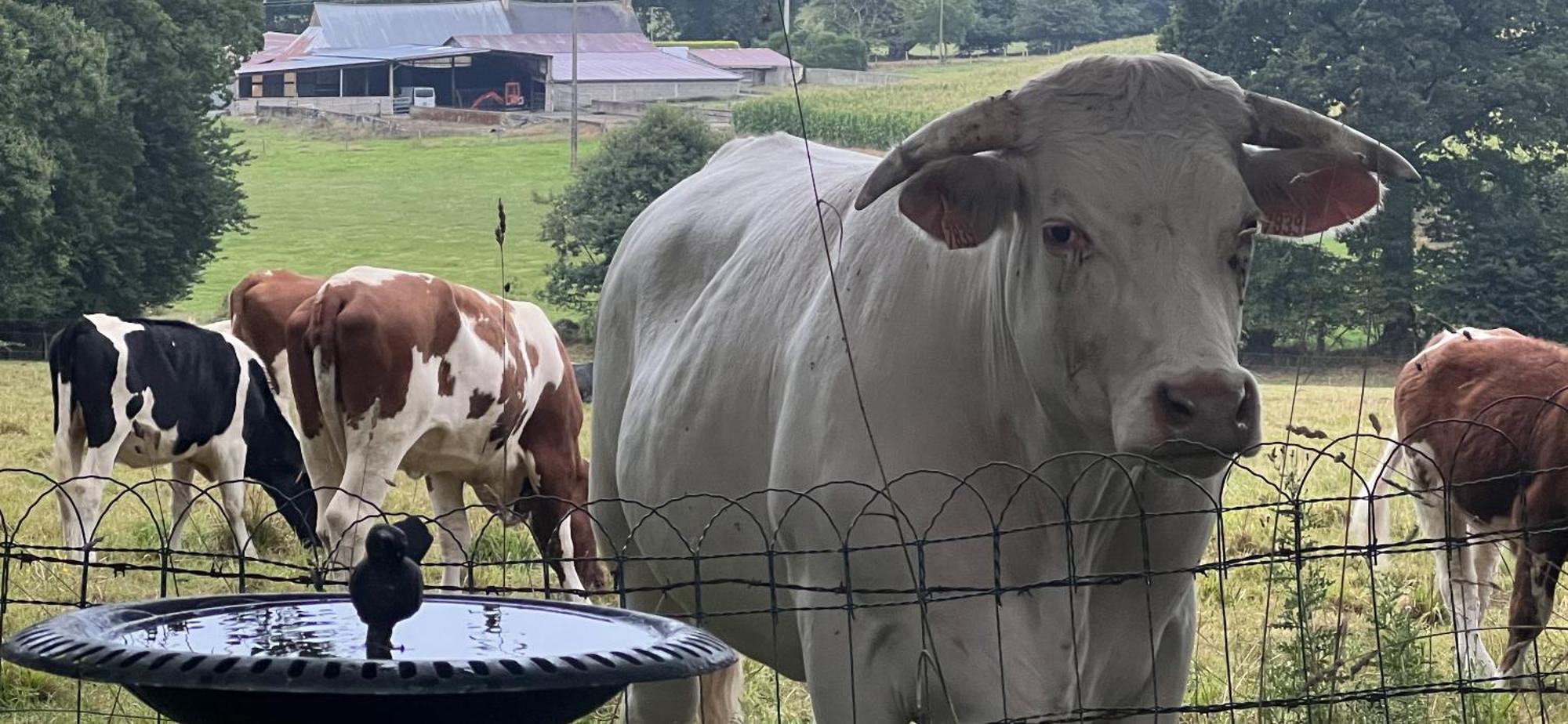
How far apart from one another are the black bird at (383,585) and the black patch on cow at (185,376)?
8.83 metres

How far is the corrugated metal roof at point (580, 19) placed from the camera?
307 feet

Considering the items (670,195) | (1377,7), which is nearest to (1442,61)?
(1377,7)

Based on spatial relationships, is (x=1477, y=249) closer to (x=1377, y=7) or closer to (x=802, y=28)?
(x=1377, y=7)

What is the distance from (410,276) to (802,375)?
247 inches

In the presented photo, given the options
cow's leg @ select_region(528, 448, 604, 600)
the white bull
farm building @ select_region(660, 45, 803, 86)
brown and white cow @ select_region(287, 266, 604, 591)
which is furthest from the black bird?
farm building @ select_region(660, 45, 803, 86)

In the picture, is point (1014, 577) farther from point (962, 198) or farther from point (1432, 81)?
point (1432, 81)

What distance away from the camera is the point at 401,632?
91.0 inches

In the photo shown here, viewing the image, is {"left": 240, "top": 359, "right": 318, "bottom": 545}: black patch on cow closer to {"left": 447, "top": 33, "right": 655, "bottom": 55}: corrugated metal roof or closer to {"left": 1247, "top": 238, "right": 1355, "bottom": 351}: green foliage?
{"left": 1247, "top": 238, "right": 1355, "bottom": 351}: green foliage

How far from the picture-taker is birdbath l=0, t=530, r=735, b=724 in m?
1.80

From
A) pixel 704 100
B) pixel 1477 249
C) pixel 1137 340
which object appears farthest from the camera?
pixel 704 100

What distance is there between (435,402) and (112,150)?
33.6 metres

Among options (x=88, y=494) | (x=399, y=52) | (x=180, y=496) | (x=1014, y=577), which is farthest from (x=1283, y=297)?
(x=399, y=52)

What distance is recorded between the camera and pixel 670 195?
586cm

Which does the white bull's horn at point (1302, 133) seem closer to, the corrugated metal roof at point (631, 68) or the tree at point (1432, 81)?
the tree at point (1432, 81)
